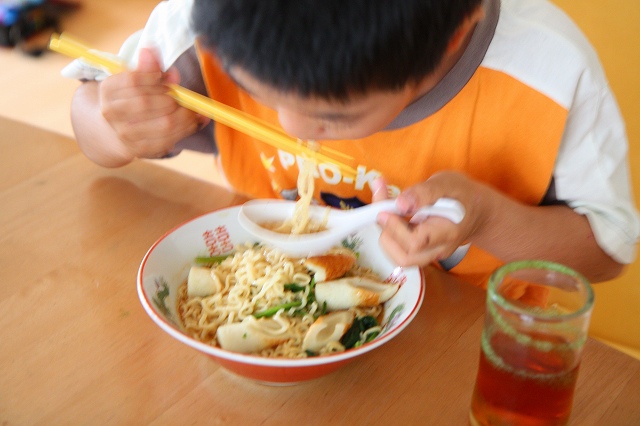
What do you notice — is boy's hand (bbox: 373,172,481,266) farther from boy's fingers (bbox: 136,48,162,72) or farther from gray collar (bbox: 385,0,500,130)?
boy's fingers (bbox: 136,48,162,72)

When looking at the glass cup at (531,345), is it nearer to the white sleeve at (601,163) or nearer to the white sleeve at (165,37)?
the white sleeve at (601,163)

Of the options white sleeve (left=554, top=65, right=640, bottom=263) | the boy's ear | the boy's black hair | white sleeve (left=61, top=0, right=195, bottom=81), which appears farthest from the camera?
white sleeve (left=61, top=0, right=195, bottom=81)

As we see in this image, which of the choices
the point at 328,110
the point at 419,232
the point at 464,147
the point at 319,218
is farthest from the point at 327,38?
the point at 464,147

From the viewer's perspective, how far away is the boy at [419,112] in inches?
21.9

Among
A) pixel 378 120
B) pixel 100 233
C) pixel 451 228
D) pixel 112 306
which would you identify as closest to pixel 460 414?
pixel 451 228

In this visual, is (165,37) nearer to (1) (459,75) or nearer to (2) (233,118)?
(2) (233,118)

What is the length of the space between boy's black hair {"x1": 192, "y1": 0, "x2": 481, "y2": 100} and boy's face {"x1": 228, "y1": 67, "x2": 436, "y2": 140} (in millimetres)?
21

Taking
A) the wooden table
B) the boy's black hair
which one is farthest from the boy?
the wooden table

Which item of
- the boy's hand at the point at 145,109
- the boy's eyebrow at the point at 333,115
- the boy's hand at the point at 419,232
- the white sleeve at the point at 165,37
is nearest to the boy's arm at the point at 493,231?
the boy's hand at the point at 419,232

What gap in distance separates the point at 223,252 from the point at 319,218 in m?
0.15

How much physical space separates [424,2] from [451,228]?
0.89 feet

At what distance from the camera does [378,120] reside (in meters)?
0.72

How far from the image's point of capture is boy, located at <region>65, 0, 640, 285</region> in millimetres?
556

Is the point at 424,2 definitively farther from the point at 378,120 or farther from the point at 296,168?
the point at 296,168
